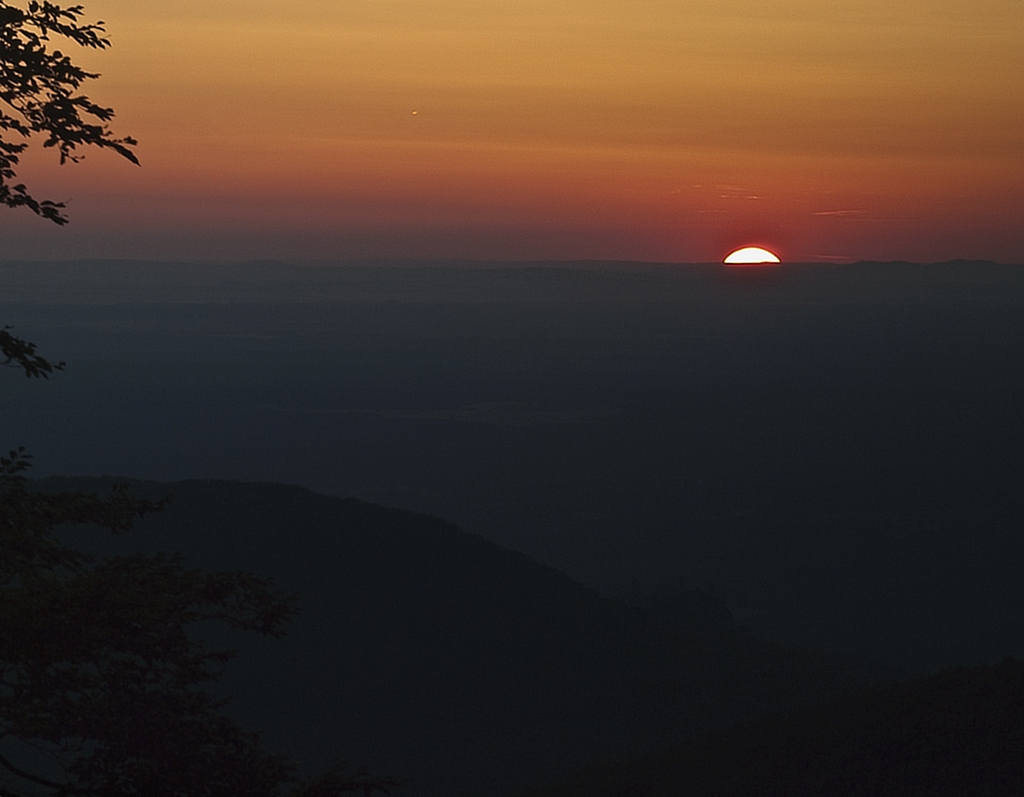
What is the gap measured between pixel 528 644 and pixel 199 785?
81718mm

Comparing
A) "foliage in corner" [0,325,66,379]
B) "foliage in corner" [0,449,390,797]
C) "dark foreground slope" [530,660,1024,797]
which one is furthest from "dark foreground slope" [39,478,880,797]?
"foliage in corner" [0,325,66,379]

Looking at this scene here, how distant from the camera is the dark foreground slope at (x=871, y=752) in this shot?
134ft

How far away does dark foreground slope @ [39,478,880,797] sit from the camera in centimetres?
7494

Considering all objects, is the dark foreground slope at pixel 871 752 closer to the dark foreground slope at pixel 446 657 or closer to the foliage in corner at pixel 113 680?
the dark foreground slope at pixel 446 657

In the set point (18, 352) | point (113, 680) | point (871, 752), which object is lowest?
point (871, 752)

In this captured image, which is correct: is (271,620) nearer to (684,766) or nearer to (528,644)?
(684,766)

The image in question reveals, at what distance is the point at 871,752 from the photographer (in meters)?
44.9

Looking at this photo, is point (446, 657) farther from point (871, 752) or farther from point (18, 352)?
point (18, 352)

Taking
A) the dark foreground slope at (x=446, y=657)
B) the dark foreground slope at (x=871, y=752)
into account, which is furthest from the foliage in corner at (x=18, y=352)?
the dark foreground slope at (x=446, y=657)

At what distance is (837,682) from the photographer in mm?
80688

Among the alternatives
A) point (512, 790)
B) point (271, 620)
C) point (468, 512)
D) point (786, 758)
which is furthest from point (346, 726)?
point (468, 512)

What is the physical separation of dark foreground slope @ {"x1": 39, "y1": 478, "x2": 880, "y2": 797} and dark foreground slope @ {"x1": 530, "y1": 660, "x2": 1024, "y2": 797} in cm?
1810

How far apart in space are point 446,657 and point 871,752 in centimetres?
4645

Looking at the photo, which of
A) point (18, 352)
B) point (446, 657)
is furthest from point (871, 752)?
point (446, 657)
